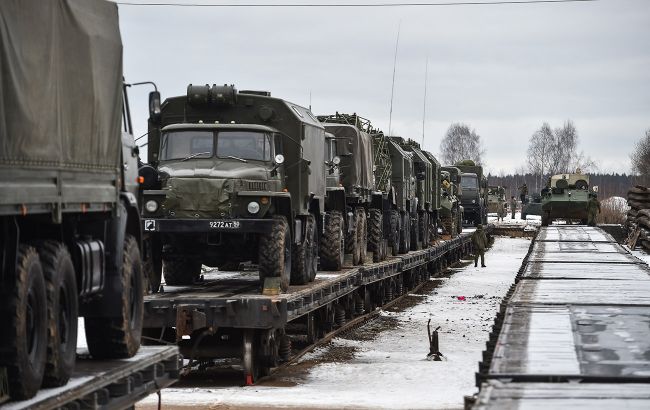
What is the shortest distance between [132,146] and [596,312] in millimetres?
5421

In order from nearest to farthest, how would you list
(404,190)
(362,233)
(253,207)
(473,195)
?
1. (253,207)
2. (362,233)
3. (404,190)
4. (473,195)

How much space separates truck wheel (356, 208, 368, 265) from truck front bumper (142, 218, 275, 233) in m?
8.20

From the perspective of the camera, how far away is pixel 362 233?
86.2 ft

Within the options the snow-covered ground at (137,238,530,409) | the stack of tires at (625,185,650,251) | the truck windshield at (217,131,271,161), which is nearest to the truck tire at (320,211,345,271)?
the snow-covered ground at (137,238,530,409)

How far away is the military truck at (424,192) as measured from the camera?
121 ft

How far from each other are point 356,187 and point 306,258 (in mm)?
5349

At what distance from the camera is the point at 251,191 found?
1803cm

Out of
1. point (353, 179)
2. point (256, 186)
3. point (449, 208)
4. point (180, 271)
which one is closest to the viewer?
point (256, 186)

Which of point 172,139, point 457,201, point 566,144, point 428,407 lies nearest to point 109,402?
point 428,407

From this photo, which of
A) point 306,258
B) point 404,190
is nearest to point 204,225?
point 306,258

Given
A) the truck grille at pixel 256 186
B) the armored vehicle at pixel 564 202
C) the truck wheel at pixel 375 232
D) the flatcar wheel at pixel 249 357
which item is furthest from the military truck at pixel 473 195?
the flatcar wheel at pixel 249 357

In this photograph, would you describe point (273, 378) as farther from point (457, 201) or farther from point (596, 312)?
point (457, 201)

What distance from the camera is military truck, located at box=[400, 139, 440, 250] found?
3688 centimetres

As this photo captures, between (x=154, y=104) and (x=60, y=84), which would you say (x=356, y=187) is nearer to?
(x=154, y=104)
